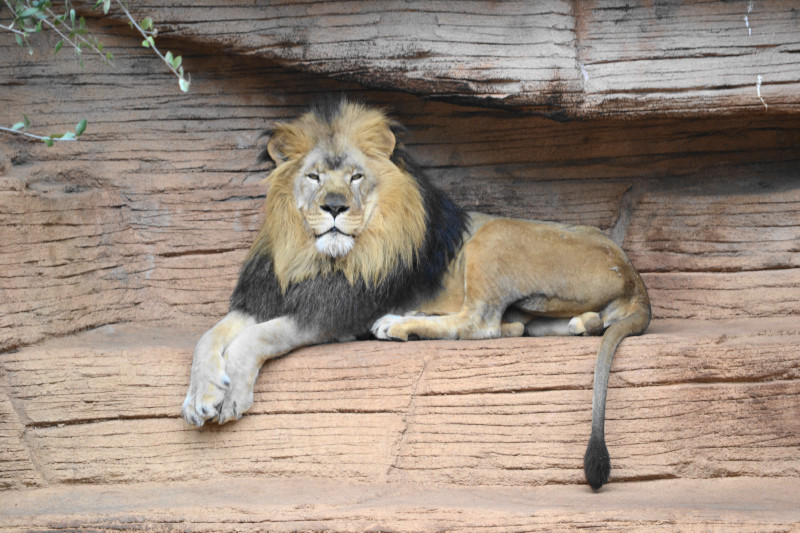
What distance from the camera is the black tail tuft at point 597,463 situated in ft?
11.1

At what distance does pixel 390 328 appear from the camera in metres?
3.94

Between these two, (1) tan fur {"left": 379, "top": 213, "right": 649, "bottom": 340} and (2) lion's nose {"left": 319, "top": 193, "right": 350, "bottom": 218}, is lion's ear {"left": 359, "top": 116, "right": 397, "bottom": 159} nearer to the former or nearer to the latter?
(2) lion's nose {"left": 319, "top": 193, "right": 350, "bottom": 218}

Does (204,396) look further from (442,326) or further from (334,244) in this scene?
(442,326)

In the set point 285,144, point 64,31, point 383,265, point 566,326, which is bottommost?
point 566,326

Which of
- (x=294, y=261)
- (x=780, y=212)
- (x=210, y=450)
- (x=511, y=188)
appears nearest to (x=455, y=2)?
(x=511, y=188)

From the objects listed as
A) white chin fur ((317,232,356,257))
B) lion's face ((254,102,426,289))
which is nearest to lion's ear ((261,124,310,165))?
lion's face ((254,102,426,289))

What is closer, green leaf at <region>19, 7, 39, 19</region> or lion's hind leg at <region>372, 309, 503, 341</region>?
green leaf at <region>19, 7, 39, 19</region>

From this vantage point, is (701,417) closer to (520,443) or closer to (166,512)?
(520,443)

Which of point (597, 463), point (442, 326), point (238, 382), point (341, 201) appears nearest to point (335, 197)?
point (341, 201)

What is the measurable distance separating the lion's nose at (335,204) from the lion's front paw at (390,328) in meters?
0.54

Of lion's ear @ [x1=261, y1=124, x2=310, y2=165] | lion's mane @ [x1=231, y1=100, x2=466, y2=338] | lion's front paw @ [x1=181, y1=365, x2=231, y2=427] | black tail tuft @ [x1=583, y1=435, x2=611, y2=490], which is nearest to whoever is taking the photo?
black tail tuft @ [x1=583, y1=435, x2=611, y2=490]

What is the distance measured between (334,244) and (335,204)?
0.18m

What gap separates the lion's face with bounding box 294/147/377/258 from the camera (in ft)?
12.5

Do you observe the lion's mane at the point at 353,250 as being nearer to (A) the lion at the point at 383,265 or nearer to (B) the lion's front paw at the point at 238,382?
(A) the lion at the point at 383,265
